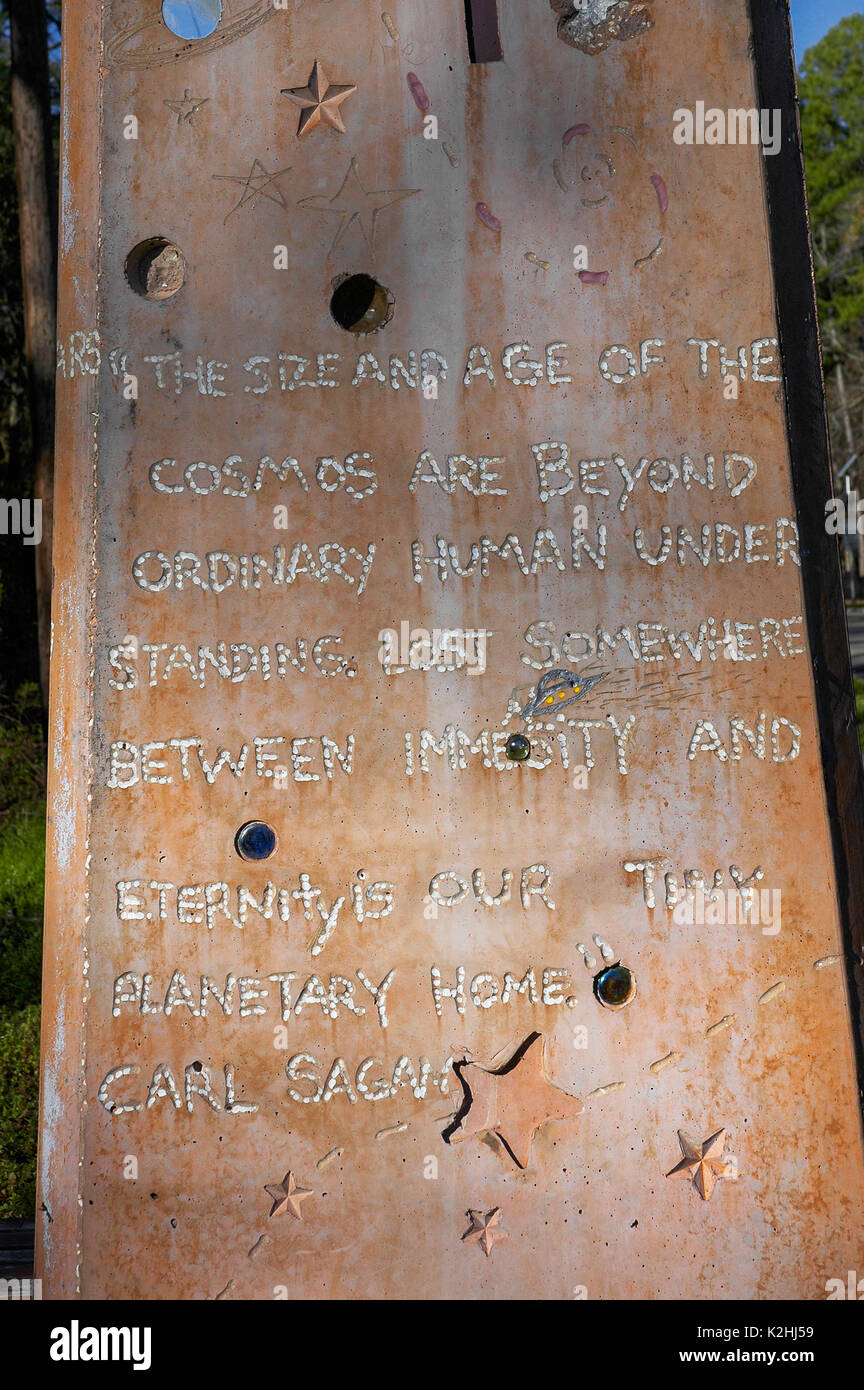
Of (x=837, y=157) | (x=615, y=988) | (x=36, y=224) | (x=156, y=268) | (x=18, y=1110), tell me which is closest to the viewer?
(x=615, y=988)

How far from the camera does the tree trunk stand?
269 inches

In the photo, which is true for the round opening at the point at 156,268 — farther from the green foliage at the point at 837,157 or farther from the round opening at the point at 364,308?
the green foliage at the point at 837,157

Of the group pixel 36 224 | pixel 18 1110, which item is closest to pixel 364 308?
pixel 18 1110

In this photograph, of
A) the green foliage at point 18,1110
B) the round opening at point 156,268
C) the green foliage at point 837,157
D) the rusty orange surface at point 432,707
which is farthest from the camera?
the green foliage at point 837,157

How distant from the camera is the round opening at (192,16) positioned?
234 cm

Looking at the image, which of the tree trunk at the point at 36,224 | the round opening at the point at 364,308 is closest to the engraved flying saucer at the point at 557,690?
the round opening at the point at 364,308

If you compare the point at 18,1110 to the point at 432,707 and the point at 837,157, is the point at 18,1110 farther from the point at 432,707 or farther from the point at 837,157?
the point at 837,157

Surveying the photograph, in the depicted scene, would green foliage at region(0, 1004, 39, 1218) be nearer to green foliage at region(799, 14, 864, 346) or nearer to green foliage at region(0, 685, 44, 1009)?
green foliage at region(0, 685, 44, 1009)

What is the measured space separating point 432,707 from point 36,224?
6245 millimetres

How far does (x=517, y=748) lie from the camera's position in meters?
2.28

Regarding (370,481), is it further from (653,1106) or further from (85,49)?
(653,1106)

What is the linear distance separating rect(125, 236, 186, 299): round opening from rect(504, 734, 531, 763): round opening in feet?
4.29

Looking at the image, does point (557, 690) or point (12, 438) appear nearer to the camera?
point (557, 690)

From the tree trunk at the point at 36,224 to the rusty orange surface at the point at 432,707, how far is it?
487cm
